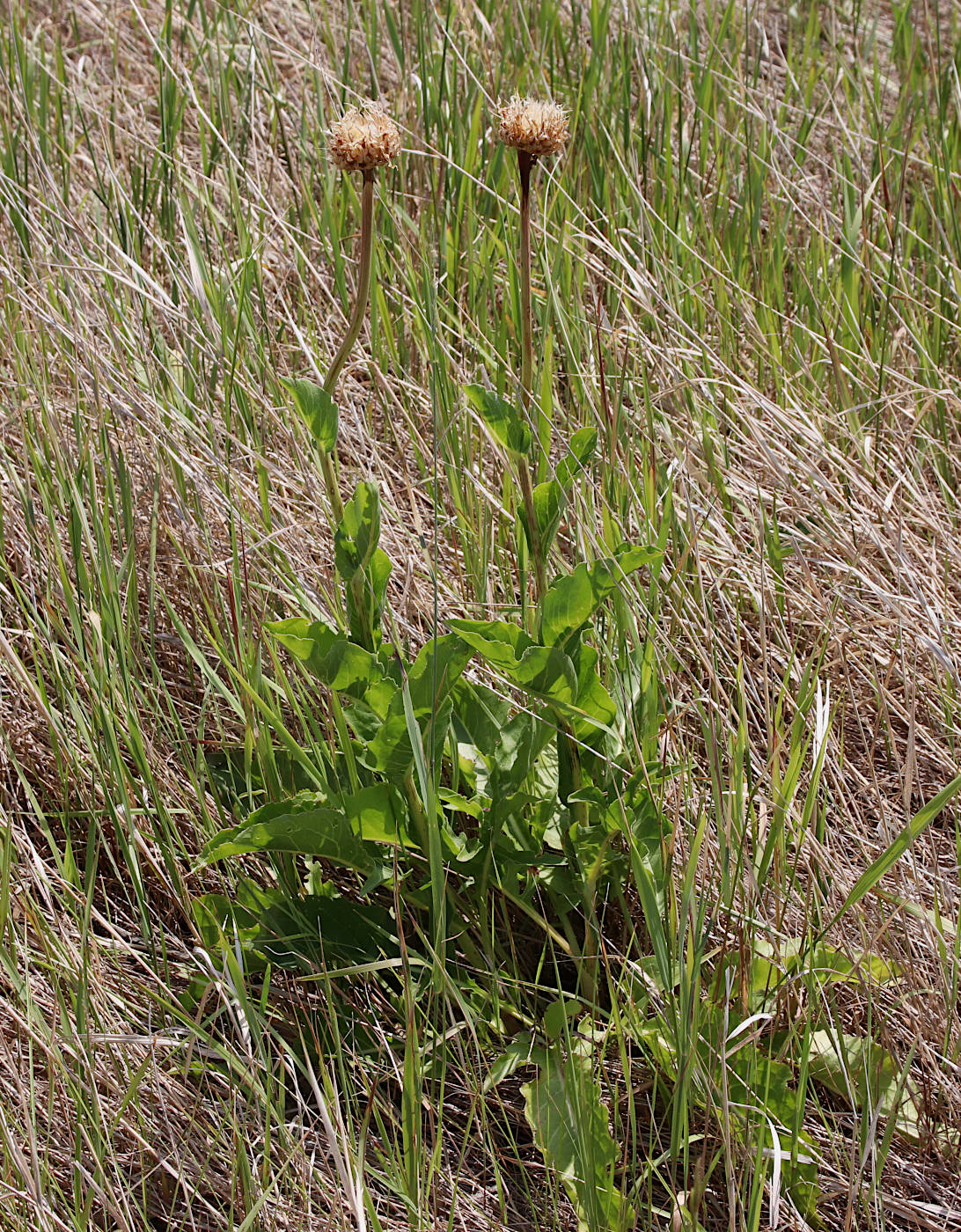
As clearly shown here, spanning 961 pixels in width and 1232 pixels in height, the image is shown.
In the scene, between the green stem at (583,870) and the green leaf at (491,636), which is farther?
the green stem at (583,870)

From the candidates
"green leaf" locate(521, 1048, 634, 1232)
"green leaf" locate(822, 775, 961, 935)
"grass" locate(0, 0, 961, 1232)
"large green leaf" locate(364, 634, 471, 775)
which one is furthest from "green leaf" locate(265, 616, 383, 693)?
"green leaf" locate(822, 775, 961, 935)

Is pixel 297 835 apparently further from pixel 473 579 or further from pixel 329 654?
pixel 473 579

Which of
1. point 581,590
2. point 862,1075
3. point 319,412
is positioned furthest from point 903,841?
point 319,412

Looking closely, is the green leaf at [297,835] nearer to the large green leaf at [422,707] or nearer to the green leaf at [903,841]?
the large green leaf at [422,707]

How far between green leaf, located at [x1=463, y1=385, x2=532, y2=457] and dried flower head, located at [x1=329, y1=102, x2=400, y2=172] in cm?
25

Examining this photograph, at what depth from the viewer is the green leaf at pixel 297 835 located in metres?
1.19

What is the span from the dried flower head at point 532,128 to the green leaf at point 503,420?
0.81ft

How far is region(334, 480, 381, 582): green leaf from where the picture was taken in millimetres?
1170

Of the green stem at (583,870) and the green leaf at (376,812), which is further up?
the green leaf at (376,812)

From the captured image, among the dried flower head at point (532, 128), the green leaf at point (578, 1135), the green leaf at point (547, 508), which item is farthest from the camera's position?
the green leaf at point (547, 508)

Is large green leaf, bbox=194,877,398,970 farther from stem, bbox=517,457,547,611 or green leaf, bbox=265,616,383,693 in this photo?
stem, bbox=517,457,547,611

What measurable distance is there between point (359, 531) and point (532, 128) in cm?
44

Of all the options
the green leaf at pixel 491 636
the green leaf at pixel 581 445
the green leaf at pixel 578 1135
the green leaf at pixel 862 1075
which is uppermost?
the green leaf at pixel 581 445

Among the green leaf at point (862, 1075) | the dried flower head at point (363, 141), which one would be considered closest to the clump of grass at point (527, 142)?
the dried flower head at point (363, 141)
